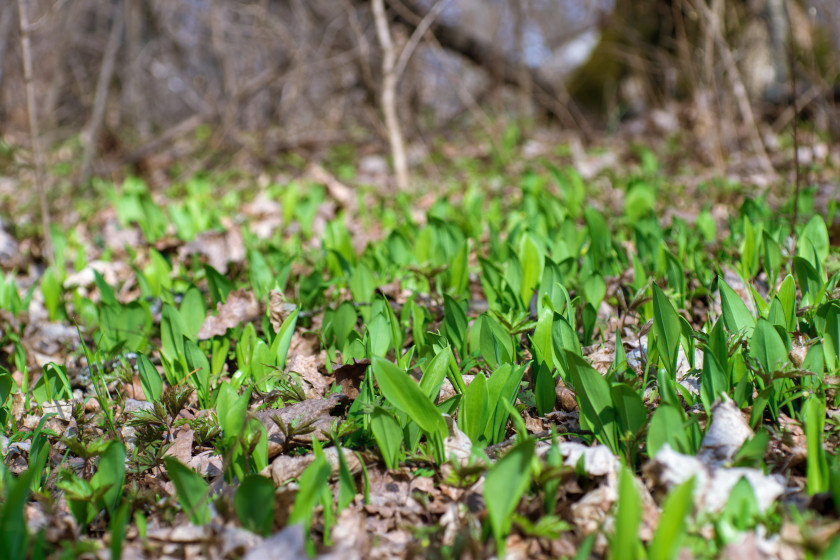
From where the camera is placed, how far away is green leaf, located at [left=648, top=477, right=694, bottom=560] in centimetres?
100

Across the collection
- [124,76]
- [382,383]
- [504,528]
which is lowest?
[504,528]

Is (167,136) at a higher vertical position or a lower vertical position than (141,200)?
higher

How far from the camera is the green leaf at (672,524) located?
1.00m

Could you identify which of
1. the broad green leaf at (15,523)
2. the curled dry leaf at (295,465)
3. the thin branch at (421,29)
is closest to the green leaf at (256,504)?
the curled dry leaf at (295,465)

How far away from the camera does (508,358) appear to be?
170 cm

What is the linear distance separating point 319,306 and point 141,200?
74.1 inches

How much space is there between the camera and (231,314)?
2248 millimetres

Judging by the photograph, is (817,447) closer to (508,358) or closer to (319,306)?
(508,358)

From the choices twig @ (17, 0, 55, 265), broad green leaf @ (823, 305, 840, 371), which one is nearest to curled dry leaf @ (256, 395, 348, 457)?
broad green leaf @ (823, 305, 840, 371)

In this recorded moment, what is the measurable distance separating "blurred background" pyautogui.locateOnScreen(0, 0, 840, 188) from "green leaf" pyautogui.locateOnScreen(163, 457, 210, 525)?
355cm

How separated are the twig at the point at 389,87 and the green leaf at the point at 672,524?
3737 mm

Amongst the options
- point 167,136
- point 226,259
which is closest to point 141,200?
point 226,259

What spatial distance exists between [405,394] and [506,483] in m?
0.32

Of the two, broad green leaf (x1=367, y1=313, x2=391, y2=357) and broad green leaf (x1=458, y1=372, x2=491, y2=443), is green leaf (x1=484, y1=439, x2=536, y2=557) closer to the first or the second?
broad green leaf (x1=458, y1=372, x2=491, y2=443)
